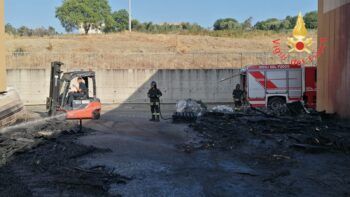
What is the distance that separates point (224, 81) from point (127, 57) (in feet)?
33.7

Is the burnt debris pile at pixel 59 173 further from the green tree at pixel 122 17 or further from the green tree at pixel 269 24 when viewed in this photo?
the green tree at pixel 122 17

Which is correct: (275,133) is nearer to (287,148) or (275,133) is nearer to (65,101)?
(287,148)

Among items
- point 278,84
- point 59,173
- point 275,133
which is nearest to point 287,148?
point 275,133

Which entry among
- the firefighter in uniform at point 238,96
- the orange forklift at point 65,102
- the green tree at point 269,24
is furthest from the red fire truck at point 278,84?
the green tree at point 269,24

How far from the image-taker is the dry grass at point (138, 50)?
3841cm

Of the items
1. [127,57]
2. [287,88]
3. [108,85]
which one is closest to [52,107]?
[287,88]

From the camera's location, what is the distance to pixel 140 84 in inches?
Result: 1323

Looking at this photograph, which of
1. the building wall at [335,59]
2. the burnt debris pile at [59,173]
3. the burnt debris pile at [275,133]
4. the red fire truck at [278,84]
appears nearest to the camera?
the burnt debris pile at [59,173]

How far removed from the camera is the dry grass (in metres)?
38.4

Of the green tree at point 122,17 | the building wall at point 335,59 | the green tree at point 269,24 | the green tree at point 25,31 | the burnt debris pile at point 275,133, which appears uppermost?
the green tree at point 122,17

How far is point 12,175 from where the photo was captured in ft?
27.2

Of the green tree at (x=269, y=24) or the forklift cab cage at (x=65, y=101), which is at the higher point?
the green tree at (x=269, y=24)

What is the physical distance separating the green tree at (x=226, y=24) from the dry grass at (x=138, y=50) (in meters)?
24.4

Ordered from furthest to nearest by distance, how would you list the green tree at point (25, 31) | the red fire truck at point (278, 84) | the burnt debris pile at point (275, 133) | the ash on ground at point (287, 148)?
the green tree at point (25, 31), the red fire truck at point (278, 84), the burnt debris pile at point (275, 133), the ash on ground at point (287, 148)
